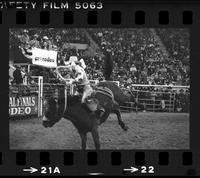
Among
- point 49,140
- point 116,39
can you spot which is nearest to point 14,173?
point 49,140

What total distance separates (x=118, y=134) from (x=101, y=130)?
30cm

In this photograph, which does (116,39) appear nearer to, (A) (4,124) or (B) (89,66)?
(B) (89,66)

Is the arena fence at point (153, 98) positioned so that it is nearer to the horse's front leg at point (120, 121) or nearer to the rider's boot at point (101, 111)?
the horse's front leg at point (120, 121)

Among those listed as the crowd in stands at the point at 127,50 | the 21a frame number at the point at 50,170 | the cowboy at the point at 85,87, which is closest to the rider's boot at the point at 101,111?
the cowboy at the point at 85,87

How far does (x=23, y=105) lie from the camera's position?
984 centimetres

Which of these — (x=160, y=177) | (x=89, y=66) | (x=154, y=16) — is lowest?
(x=160, y=177)

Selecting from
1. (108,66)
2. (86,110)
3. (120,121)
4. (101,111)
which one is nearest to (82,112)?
(86,110)

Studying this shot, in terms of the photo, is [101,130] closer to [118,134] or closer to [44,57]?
[118,134]

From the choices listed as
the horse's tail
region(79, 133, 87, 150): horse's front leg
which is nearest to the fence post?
region(79, 133, 87, 150): horse's front leg

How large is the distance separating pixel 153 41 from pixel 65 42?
148cm

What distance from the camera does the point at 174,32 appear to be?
9.63 m

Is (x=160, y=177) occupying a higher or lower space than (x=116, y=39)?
lower

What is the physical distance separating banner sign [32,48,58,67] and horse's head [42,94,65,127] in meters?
0.61

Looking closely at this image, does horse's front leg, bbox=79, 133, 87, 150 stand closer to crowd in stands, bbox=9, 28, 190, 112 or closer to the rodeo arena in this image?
the rodeo arena
